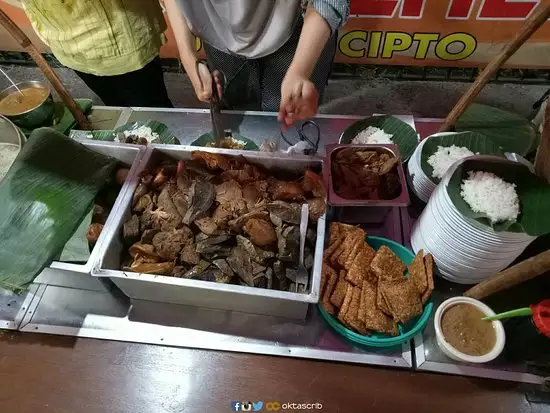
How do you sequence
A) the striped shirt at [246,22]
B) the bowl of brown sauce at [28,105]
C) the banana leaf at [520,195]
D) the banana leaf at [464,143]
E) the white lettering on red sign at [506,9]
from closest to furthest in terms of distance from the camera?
1. the banana leaf at [520,195]
2. the striped shirt at [246,22]
3. the banana leaf at [464,143]
4. the bowl of brown sauce at [28,105]
5. the white lettering on red sign at [506,9]

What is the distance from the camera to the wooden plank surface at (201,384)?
1.33 metres

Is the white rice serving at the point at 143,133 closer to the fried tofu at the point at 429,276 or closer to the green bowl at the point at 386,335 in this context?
the green bowl at the point at 386,335

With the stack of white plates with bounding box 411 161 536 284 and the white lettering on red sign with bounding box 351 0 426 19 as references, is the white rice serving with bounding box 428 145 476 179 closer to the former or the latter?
the stack of white plates with bounding box 411 161 536 284

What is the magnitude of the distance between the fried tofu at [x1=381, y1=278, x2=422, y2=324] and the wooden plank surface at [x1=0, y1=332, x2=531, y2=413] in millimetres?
222

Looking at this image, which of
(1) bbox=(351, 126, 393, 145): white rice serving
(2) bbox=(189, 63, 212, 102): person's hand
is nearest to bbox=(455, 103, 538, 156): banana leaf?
(1) bbox=(351, 126, 393, 145): white rice serving

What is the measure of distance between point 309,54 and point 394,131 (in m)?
0.66

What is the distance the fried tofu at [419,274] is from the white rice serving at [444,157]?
1.29ft

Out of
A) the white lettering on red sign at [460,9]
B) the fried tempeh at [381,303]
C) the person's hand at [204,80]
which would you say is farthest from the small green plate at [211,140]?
the white lettering on red sign at [460,9]

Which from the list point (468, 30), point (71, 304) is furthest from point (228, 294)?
point (468, 30)

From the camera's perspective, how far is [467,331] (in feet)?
4.44

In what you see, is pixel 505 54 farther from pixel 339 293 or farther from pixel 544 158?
pixel 339 293

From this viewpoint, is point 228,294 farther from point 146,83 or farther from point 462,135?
point 146,83

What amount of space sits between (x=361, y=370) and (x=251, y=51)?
4.74 ft

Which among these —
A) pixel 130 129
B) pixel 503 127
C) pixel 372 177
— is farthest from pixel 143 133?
pixel 503 127
